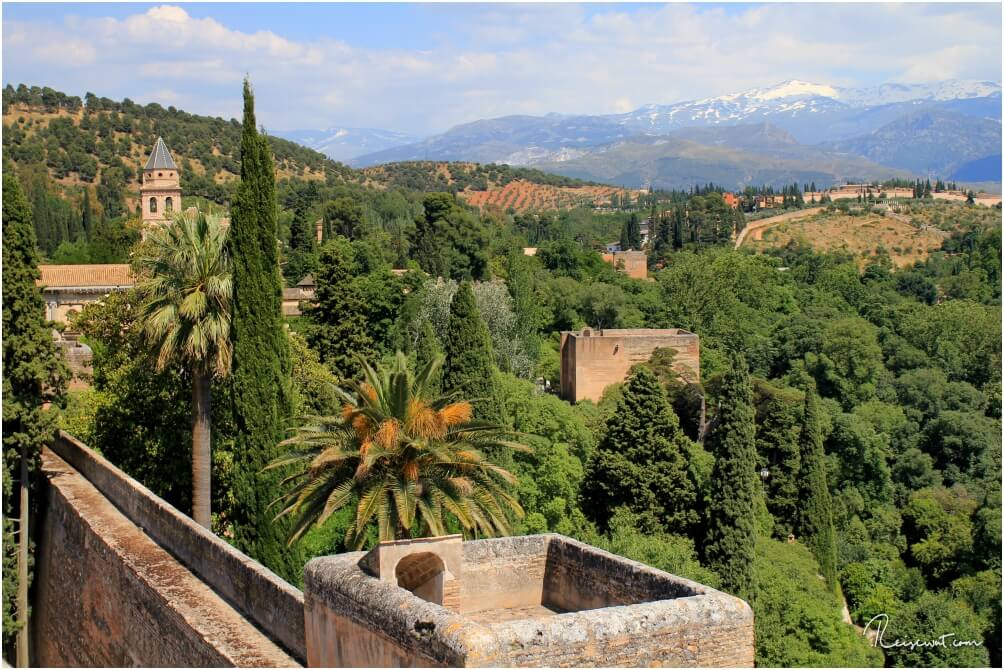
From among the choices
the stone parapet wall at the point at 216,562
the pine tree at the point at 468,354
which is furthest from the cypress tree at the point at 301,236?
the stone parapet wall at the point at 216,562

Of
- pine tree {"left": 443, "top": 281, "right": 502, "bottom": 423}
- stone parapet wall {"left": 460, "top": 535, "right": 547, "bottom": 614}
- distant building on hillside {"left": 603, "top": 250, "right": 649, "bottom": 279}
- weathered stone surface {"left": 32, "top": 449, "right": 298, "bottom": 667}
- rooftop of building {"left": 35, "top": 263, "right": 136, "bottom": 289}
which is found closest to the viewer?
stone parapet wall {"left": 460, "top": 535, "right": 547, "bottom": 614}

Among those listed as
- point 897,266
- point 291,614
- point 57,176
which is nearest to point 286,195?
point 57,176

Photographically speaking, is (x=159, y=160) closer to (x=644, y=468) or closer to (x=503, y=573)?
(x=644, y=468)

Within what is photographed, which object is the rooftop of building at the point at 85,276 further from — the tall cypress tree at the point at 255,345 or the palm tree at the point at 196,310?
the tall cypress tree at the point at 255,345

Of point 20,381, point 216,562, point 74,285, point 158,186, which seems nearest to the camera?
point 216,562

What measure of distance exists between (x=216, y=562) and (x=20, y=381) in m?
6.49

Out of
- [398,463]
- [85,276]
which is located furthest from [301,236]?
[398,463]

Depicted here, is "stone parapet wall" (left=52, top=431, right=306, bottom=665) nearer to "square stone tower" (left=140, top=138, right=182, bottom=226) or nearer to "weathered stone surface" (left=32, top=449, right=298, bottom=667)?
"weathered stone surface" (left=32, top=449, right=298, bottom=667)

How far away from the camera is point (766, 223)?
103875 mm

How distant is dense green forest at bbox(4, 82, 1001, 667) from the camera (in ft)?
74.0

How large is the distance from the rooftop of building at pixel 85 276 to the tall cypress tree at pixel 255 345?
2823 centimetres

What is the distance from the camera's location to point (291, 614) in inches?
384

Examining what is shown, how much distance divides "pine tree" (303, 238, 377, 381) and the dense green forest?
0.06 m

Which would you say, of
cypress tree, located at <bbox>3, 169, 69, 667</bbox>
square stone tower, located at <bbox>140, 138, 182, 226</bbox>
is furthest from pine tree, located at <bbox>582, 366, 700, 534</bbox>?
square stone tower, located at <bbox>140, 138, 182, 226</bbox>
